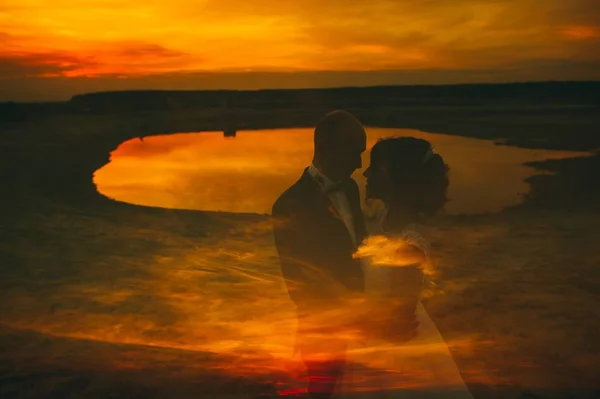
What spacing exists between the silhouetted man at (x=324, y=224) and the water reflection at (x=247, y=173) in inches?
437

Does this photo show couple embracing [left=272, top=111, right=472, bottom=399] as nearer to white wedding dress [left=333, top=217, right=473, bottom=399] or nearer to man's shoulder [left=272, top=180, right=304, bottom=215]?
man's shoulder [left=272, top=180, right=304, bottom=215]

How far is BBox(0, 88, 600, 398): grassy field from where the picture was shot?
5.62 meters

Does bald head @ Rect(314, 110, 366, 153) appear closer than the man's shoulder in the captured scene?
Yes

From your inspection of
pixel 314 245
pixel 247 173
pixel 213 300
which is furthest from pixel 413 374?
pixel 247 173

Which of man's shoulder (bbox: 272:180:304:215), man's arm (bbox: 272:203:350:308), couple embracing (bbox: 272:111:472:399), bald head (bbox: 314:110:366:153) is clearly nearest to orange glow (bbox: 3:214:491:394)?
couple embracing (bbox: 272:111:472:399)

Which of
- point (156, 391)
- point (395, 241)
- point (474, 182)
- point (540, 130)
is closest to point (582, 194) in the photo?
point (474, 182)

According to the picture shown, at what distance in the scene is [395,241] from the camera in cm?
270

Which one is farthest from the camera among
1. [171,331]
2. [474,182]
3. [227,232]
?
[474,182]

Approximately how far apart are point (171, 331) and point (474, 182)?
40.2ft

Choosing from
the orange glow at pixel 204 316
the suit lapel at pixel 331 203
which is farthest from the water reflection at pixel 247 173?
the suit lapel at pixel 331 203

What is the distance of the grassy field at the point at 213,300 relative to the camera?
5.62 m

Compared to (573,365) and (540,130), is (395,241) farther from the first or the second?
(540,130)

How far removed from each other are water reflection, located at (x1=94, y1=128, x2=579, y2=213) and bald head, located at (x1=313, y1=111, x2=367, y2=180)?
11.2 m

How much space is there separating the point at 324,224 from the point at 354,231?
173 millimetres
